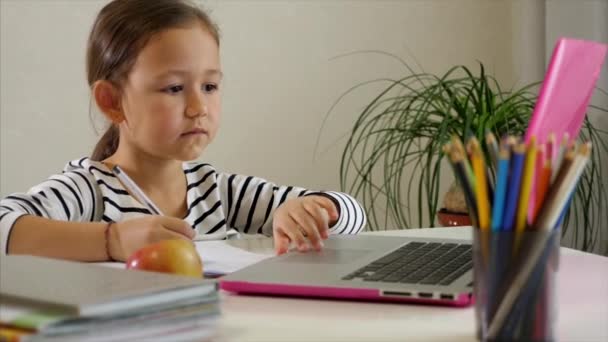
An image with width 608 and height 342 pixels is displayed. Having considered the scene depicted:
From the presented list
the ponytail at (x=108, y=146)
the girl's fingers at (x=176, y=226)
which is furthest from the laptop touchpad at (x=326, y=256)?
the ponytail at (x=108, y=146)

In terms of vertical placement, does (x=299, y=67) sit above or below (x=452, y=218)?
above

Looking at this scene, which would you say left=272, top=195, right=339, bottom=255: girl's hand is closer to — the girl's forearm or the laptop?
the laptop

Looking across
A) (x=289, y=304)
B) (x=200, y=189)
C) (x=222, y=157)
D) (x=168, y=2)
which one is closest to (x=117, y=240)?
(x=289, y=304)

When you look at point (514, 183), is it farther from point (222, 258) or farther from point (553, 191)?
point (222, 258)

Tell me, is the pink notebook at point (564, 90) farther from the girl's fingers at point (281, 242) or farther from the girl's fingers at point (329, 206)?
the girl's fingers at point (329, 206)

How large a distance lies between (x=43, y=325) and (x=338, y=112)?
2174mm

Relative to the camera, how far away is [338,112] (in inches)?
107

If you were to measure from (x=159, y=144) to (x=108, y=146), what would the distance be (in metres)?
0.22

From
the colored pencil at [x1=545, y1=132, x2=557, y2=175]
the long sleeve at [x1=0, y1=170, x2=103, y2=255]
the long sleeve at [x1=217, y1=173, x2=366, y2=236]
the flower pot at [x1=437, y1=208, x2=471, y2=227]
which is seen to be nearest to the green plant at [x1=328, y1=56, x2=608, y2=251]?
the flower pot at [x1=437, y1=208, x2=471, y2=227]

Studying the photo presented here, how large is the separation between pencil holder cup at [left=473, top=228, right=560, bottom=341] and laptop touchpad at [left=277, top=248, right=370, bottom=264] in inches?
14.7

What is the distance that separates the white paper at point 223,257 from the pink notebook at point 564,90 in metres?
0.39

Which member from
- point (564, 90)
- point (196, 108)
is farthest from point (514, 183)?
point (196, 108)

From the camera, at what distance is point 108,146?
5.63 feet

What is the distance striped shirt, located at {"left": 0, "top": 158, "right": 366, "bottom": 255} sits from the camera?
1380 mm
